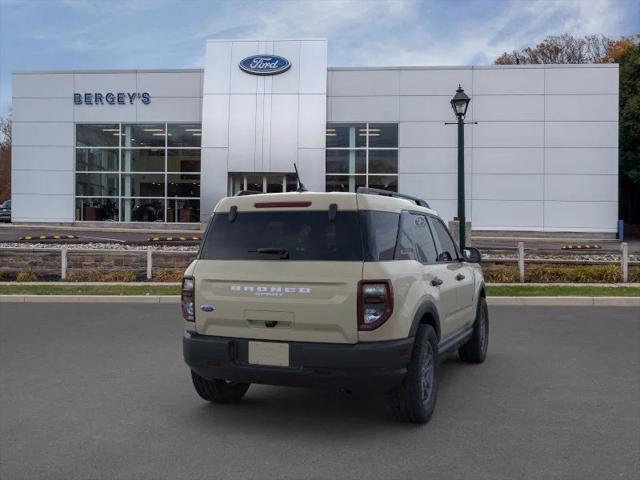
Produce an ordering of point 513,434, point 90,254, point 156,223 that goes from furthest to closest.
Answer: point 156,223
point 90,254
point 513,434

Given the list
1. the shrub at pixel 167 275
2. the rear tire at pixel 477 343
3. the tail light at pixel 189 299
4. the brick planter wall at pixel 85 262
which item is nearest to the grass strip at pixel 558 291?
the rear tire at pixel 477 343

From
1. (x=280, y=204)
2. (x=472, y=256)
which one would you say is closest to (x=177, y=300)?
(x=472, y=256)

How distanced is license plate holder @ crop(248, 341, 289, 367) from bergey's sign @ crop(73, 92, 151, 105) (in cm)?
2858

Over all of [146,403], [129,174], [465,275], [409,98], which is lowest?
[146,403]

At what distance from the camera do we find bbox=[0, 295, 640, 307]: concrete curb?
1222cm

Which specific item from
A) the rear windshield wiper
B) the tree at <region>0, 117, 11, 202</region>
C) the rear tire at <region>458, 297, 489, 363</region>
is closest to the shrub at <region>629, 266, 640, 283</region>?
the rear tire at <region>458, 297, 489, 363</region>

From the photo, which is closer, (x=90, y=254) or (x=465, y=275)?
(x=465, y=275)

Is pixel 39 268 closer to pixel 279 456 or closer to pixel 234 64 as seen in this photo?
pixel 279 456

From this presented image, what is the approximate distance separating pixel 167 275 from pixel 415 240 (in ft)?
37.0

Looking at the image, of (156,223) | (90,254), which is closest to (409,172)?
(156,223)

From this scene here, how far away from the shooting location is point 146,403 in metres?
5.52

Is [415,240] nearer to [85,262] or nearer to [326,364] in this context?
[326,364]

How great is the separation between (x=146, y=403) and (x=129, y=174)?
28.0 m

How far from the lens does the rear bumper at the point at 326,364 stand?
4406mm
